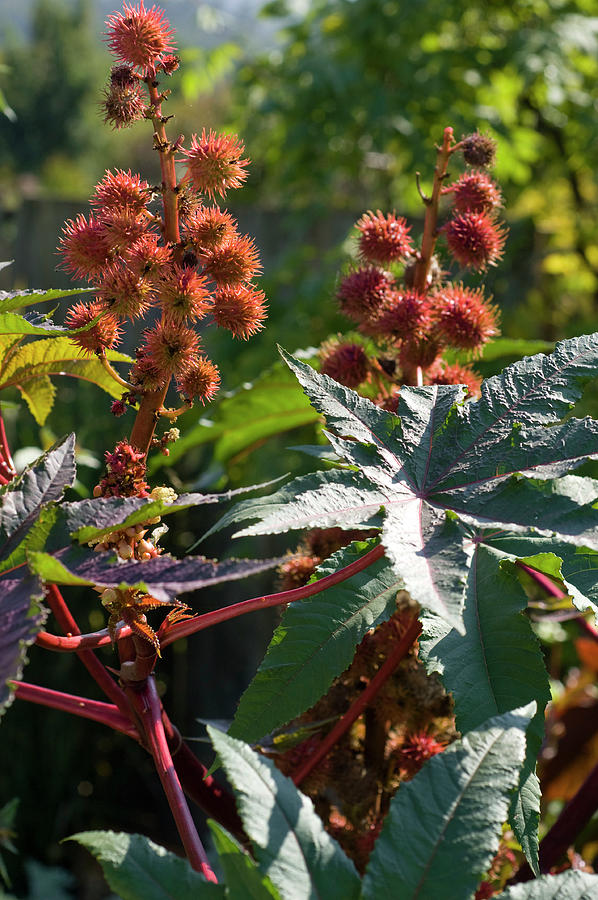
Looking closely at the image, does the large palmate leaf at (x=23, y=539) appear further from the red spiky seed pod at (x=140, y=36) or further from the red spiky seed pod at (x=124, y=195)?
the red spiky seed pod at (x=140, y=36)

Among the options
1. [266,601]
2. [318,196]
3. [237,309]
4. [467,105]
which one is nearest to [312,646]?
[266,601]

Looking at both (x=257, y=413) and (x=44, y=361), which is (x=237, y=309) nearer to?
(x=44, y=361)

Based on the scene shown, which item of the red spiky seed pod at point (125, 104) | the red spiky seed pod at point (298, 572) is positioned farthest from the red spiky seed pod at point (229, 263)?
the red spiky seed pod at point (298, 572)

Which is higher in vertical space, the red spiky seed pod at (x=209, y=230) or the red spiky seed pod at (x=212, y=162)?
the red spiky seed pod at (x=212, y=162)

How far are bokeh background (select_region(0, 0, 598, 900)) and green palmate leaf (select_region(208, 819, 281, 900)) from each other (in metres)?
1.44

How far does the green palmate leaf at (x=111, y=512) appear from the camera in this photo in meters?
0.51

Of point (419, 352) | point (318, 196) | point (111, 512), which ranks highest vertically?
point (318, 196)

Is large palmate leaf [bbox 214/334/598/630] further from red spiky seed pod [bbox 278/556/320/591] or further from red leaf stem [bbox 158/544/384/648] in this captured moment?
red spiky seed pod [bbox 278/556/320/591]

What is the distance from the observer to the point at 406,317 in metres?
0.79

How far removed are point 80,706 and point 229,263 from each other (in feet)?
1.17

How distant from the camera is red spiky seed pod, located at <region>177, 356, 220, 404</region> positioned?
0.64m

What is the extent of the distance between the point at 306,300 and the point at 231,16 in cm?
211

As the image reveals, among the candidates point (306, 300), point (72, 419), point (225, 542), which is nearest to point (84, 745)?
point (225, 542)

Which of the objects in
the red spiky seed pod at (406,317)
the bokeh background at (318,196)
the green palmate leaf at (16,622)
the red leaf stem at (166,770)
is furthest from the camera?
the bokeh background at (318,196)
